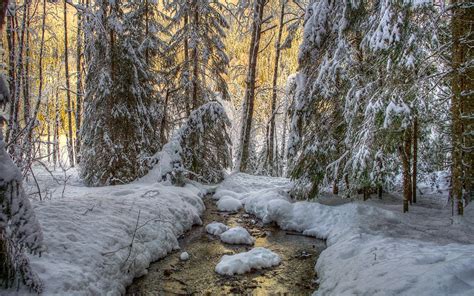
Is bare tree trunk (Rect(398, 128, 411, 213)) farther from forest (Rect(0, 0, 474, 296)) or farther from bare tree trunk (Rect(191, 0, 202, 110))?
bare tree trunk (Rect(191, 0, 202, 110))

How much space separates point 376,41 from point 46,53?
17.6 m

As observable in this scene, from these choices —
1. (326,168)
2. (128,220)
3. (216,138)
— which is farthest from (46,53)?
(326,168)

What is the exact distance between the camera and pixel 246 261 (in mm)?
5984

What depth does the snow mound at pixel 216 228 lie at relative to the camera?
782cm

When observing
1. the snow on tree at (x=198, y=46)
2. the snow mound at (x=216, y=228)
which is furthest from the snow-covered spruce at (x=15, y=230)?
the snow on tree at (x=198, y=46)

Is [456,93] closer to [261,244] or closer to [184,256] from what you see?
[261,244]

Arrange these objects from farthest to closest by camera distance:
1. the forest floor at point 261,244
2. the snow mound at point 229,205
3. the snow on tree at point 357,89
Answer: the snow mound at point 229,205 < the snow on tree at point 357,89 < the forest floor at point 261,244

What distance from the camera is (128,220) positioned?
21.3 feet

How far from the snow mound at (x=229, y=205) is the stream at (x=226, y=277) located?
1.89 m

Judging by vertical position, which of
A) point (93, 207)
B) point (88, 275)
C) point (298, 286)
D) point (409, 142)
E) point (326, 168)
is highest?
point (409, 142)

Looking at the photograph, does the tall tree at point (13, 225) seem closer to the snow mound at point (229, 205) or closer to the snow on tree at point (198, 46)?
the snow mound at point (229, 205)

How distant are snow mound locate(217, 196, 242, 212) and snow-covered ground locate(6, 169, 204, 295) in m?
1.56

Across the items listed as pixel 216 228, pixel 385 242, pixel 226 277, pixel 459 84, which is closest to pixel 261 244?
pixel 216 228

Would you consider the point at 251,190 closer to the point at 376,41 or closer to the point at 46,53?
the point at 376,41
